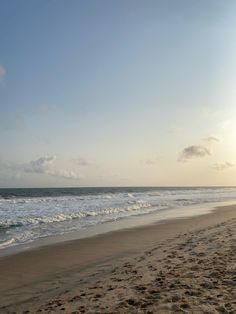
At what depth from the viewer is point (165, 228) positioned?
1585 centimetres

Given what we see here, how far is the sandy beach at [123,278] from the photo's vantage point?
523 cm

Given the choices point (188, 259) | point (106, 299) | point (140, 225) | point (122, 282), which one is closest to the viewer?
point (106, 299)

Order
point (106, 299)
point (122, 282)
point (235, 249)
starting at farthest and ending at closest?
point (235, 249) → point (122, 282) → point (106, 299)

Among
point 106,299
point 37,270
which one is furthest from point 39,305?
point 37,270

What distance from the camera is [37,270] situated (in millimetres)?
8578

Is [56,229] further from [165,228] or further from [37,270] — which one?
[37,270]

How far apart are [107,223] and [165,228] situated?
3234 mm

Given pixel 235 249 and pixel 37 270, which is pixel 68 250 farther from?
pixel 235 249

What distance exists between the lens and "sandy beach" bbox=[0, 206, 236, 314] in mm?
5234

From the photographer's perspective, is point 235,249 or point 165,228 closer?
point 235,249

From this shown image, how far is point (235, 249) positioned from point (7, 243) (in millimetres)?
7030

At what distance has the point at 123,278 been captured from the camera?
6957 millimetres

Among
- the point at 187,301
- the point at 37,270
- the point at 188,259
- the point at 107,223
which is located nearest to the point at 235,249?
the point at 188,259

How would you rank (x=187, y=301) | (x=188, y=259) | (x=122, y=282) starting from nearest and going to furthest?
1. (x=187, y=301)
2. (x=122, y=282)
3. (x=188, y=259)
